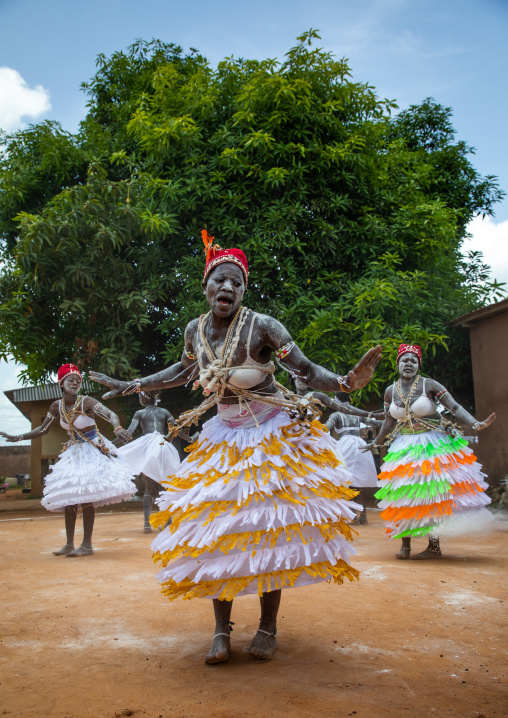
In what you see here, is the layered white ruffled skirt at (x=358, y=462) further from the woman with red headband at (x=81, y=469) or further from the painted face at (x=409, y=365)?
the woman with red headband at (x=81, y=469)

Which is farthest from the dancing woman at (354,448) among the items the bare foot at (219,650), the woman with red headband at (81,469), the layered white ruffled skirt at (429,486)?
the bare foot at (219,650)

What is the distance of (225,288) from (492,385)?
9.44m

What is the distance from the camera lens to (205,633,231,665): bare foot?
3.32 m

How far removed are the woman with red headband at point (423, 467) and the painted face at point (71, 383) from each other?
3.73 m

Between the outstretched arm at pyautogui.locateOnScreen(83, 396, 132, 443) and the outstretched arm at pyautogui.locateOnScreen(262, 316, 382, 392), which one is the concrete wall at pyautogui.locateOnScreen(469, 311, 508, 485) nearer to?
the outstretched arm at pyautogui.locateOnScreen(83, 396, 132, 443)

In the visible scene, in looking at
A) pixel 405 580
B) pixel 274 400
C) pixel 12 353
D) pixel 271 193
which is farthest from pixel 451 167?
pixel 274 400

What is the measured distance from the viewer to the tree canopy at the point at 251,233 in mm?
12211

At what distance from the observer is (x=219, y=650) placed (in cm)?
333

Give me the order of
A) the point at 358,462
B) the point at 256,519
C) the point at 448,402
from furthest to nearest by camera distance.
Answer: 1. the point at 358,462
2. the point at 448,402
3. the point at 256,519

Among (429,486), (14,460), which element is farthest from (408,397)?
(14,460)

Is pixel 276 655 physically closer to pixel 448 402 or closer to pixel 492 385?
pixel 448 402

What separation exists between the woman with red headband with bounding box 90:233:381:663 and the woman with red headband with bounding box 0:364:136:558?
3635 millimetres

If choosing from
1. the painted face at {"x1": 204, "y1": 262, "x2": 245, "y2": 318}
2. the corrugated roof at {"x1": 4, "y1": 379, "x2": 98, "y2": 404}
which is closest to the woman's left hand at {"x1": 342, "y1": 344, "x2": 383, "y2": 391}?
the painted face at {"x1": 204, "y1": 262, "x2": 245, "y2": 318}

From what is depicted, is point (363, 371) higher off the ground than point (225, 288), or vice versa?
point (225, 288)
